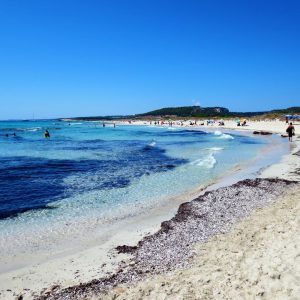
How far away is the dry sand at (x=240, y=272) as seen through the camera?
6.46 m

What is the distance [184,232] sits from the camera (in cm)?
1095

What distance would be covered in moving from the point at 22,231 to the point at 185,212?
5.83 metres

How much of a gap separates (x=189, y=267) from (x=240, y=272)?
1.33 meters

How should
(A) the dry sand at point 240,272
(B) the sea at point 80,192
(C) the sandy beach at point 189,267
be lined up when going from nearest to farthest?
1. (A) the dry sand at point 240,272
2. (C) the sandy beach at point 189,267
3. (B) the sea at point 80,192

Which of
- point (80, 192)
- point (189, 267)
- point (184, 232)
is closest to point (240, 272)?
point (189, 267)

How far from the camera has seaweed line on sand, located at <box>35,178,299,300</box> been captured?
7.84 m

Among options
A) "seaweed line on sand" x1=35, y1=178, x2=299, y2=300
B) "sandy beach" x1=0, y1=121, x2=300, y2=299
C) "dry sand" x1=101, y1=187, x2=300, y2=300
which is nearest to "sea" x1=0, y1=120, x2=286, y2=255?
"sandy beach" x1=0, y1=121, x2=300, y2=299

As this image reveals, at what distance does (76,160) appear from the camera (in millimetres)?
32125

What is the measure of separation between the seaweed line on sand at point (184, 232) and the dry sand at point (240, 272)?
47 cm

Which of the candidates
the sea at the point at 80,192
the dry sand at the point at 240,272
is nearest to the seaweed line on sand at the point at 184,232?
the dry sand at the point at 240,272

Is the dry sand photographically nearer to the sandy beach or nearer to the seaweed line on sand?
the sandy beach

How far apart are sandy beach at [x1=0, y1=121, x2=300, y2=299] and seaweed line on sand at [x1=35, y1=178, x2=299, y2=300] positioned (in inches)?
1.6

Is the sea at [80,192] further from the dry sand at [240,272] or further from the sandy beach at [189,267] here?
the dry sand at [240,272]

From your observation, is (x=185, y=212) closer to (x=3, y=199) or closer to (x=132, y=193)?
(x=132, y=193)
